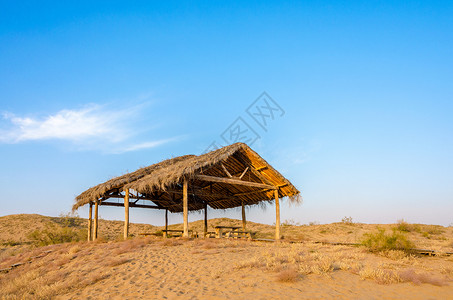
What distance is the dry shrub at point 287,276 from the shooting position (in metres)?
7.08

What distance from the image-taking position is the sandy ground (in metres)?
6.49

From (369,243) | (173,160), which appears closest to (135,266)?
(369,243)

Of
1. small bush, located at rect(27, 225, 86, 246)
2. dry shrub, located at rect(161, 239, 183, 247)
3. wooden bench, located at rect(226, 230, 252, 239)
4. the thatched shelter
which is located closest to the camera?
dry shrub, located at rect(161, 239, 183, 247)

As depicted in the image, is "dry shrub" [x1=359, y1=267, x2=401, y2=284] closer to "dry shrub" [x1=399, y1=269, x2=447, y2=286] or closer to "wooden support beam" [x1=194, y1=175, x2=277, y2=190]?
"dry shrub" [x1=399, y1=269, x2=447, y2=286]

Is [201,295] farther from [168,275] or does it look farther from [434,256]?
[434,256]

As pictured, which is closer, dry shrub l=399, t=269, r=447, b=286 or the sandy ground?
the sandy ground

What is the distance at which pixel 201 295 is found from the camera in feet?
21.2

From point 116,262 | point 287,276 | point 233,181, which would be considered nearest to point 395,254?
point 287,276

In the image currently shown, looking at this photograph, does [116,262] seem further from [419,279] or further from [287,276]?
[419,279]

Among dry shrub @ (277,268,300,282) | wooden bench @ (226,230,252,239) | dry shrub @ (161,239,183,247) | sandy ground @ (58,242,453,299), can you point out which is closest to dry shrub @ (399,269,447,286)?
sandy ground @ (58,242,453,299)

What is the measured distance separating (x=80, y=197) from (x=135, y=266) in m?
13.0

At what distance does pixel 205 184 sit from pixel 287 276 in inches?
483

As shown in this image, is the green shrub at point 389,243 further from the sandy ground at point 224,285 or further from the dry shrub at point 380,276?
the sandy ground at point 224,285

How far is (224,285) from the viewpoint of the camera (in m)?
6.99
